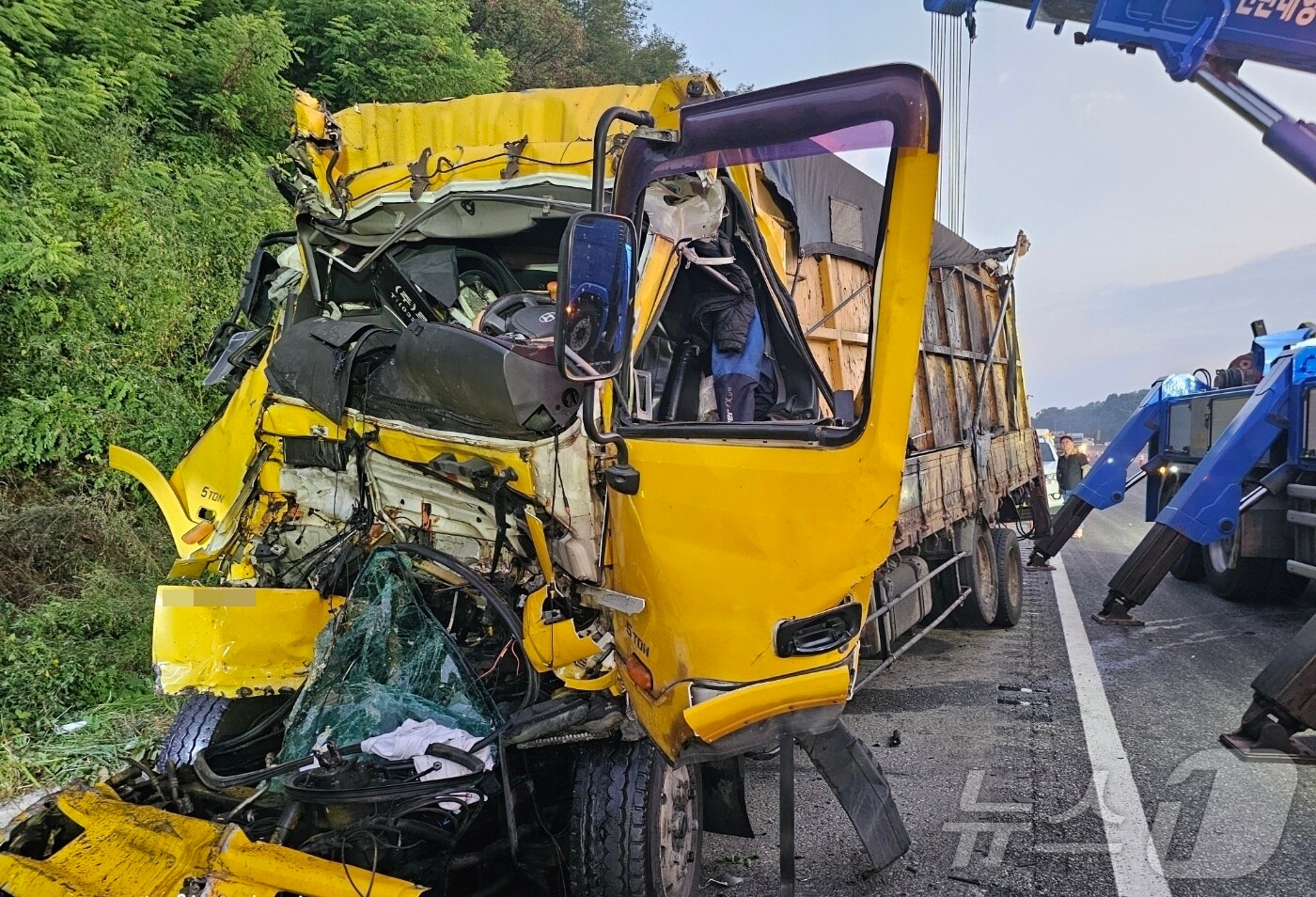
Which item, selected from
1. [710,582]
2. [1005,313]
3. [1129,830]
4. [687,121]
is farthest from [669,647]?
[1005,313]

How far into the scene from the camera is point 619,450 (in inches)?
95.7

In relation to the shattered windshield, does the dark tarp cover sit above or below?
above

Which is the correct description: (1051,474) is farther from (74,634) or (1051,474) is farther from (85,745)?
(85,745)

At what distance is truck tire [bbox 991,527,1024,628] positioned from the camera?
6.80m

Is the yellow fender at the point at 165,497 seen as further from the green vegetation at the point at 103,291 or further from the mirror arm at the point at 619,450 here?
the mirror arm at the point at 619,450

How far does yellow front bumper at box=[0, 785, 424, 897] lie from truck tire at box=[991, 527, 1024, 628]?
5.73 metres

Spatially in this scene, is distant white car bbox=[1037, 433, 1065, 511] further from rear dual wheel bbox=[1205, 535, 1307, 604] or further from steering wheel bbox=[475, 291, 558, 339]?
steering wheel bbox=[475, 291, 558, 339]

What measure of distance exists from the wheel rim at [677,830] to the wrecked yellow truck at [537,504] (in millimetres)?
15

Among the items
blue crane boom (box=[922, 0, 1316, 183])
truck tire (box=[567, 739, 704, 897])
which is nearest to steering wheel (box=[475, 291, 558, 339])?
truck tire (box=[567, 739, 704, 897])

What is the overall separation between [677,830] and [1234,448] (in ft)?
17.7

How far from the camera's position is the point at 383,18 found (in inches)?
377

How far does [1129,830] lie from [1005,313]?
5177 millimetres

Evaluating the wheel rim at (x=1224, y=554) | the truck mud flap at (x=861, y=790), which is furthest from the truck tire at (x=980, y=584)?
the truck mud flap at (x=861, y=790)

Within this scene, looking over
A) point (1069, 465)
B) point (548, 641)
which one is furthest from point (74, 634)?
point (1069, 465)
